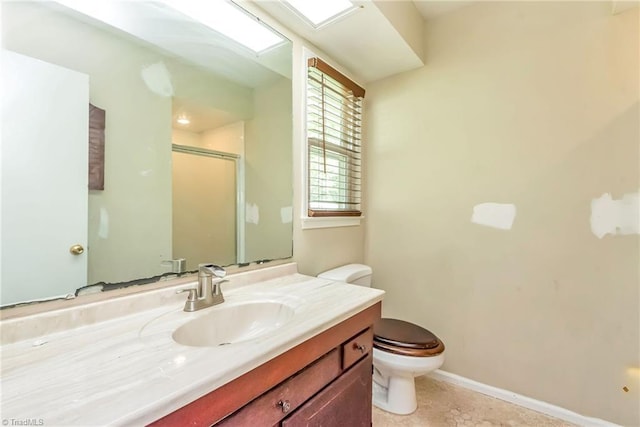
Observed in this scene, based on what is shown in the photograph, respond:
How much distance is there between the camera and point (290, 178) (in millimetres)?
1582

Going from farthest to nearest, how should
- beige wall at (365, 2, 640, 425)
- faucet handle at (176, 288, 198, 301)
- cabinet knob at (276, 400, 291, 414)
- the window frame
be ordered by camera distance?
the window frame < beige wall at (365, 2, 640, 425) < faucet handle at (176, 288, 198, 301) < cabinet knob at (276, 400, 291, 414)

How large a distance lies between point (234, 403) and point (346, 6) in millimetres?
1689

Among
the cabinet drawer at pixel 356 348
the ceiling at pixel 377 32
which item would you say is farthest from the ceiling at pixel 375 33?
the cabinet drawer at pixel 356 348

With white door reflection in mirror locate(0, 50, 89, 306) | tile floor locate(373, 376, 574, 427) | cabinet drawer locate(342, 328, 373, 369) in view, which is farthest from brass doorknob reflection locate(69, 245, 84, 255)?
tile floor locate(373, 376, 574, 427)

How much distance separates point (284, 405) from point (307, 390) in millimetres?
100

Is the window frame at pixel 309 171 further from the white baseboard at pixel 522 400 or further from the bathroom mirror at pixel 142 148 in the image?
the white baseboard at pixel 522 400

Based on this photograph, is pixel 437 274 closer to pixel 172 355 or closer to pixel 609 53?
pixel 609 53

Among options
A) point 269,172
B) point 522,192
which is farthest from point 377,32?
point 522,192

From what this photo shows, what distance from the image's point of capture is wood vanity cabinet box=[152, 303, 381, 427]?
1.95ft

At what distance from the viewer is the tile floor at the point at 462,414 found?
4.85ft

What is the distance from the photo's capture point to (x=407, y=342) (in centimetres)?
145

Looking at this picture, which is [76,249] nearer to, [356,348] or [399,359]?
[356,348]

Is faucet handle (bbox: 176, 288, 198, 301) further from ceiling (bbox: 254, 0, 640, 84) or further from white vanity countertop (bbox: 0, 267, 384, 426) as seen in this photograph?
ceiling (bbox: 254, 0, 640, 84)

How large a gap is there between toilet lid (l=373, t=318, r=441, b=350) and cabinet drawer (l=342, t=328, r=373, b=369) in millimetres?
265
